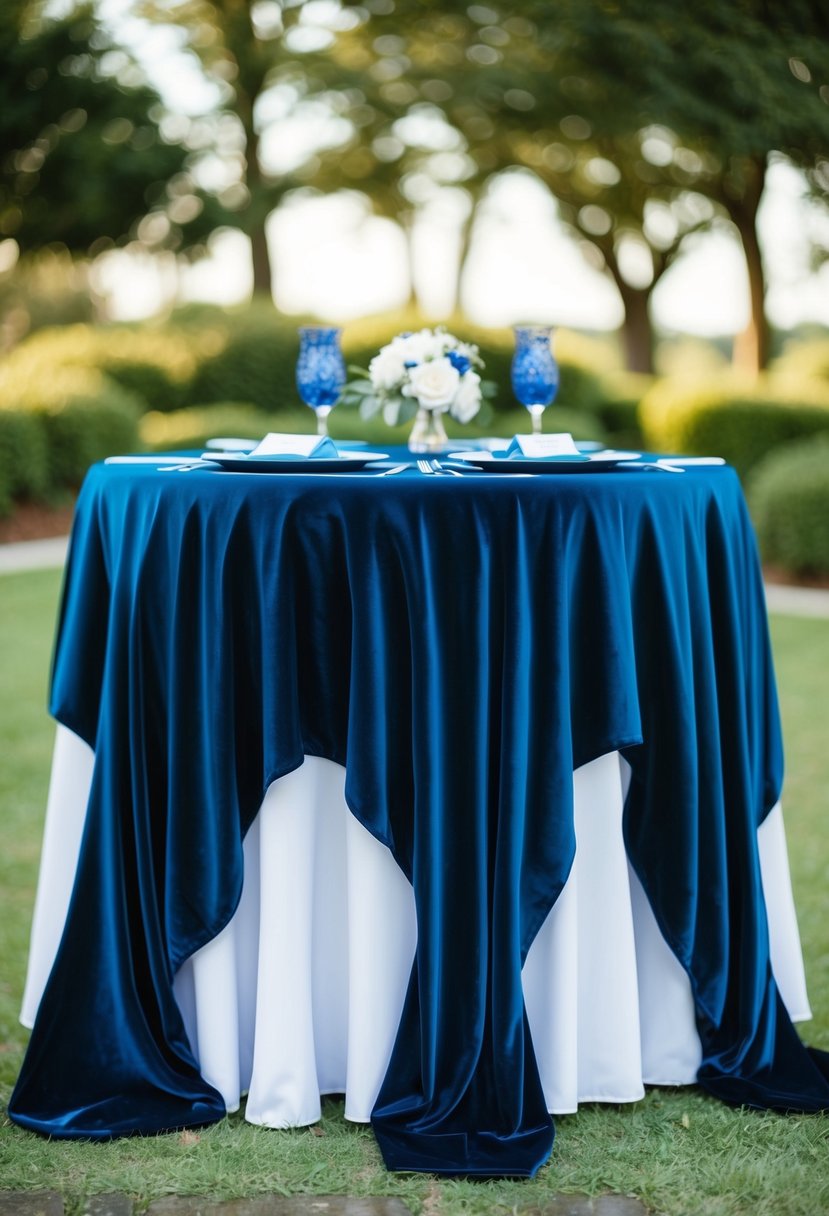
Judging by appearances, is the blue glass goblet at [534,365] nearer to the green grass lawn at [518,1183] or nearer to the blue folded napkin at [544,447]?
the blue folded napkin at [544,447]

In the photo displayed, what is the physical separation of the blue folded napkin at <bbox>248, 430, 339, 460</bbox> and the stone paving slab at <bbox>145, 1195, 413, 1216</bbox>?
1.29 metres

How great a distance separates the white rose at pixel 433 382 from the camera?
286 cm

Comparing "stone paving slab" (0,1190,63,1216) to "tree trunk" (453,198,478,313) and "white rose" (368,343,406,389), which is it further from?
"tree trunk" (453,198,478,313)

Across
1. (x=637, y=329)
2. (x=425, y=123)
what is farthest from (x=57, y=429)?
(x=637, y=329)

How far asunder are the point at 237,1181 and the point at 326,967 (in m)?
0.38

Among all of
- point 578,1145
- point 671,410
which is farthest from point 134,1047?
point 671,410

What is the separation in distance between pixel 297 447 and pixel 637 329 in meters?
21.5

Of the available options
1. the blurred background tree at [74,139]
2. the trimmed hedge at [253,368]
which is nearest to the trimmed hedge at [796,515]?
the trimmed hedge at [253,368]

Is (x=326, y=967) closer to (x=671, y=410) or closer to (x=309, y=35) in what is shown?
(x=671, y=410)

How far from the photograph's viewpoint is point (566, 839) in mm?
2062

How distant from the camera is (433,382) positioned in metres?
2.86

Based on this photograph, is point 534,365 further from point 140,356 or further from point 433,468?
point 140,356

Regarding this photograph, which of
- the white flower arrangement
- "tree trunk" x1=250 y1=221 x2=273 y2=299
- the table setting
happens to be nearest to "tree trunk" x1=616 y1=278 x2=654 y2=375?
"tree trunk" x1=250 y1=221 x2=273 y2=299

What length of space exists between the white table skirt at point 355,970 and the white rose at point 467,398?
1.09 m
